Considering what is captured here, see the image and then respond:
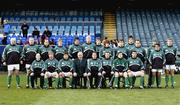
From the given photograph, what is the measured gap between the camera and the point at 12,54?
1962 cm

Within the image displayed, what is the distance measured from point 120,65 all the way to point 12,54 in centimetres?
405

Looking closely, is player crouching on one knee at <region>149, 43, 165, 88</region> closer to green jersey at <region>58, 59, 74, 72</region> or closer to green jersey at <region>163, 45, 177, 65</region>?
green jersey at <region>163, 45, 177, 65</region>

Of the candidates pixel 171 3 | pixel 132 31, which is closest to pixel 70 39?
pixel 132 31

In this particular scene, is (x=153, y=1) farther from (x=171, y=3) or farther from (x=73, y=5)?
(x=73, y=5)

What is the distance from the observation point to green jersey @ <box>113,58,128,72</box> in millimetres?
19406

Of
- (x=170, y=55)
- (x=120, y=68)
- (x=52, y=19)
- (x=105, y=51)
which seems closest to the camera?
(x=120, y=68)

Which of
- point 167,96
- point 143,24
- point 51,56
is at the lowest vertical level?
point 167,96

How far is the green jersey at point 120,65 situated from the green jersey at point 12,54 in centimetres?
364

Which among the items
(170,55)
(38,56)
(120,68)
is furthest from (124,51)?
(38,56)

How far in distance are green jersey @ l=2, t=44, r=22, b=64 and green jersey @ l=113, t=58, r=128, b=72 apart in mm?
3640

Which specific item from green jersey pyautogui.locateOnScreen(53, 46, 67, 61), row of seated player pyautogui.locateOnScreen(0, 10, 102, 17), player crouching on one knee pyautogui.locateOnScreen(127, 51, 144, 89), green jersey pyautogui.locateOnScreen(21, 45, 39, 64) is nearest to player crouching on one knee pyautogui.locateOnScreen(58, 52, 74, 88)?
green jersey pyautogui.locateOnScreen(53, 46, 67, 61)

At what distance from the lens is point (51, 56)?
19438mm

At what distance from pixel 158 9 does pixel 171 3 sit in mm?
1181

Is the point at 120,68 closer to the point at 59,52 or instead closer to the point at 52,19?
the point at 59,52
